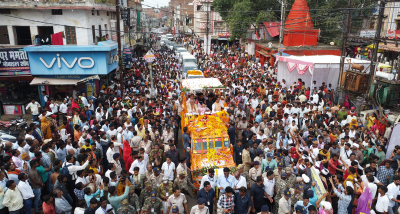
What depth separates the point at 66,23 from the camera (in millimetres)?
18812

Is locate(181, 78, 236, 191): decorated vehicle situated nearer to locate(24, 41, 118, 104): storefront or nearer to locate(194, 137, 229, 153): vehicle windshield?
locate(194, 137, 229, 153): vehicle windshield

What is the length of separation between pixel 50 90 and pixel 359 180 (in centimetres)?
1765

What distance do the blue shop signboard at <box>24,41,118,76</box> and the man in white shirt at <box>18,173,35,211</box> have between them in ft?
39.2

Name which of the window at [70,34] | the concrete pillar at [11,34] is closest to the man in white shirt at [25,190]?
the window at [70,34]

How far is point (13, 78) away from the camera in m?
17.7

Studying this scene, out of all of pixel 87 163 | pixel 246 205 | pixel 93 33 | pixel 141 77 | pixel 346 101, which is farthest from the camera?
pixel 141 77

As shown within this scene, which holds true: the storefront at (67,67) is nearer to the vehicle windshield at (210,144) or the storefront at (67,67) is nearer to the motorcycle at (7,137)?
the motorcycle at (7,137)

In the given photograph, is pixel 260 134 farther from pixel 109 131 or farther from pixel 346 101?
pixel 346 101

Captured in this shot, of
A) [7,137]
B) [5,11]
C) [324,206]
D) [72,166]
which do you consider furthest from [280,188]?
[5,11]

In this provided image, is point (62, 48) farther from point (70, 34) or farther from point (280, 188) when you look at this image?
point (280, 188)

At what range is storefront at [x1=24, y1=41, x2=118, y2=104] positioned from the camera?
57.4 ft

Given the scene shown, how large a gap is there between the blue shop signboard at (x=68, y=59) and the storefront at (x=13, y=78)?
46cm

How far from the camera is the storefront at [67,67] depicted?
17.5 meters

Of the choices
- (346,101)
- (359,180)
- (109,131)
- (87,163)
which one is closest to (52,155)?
(87,163)
